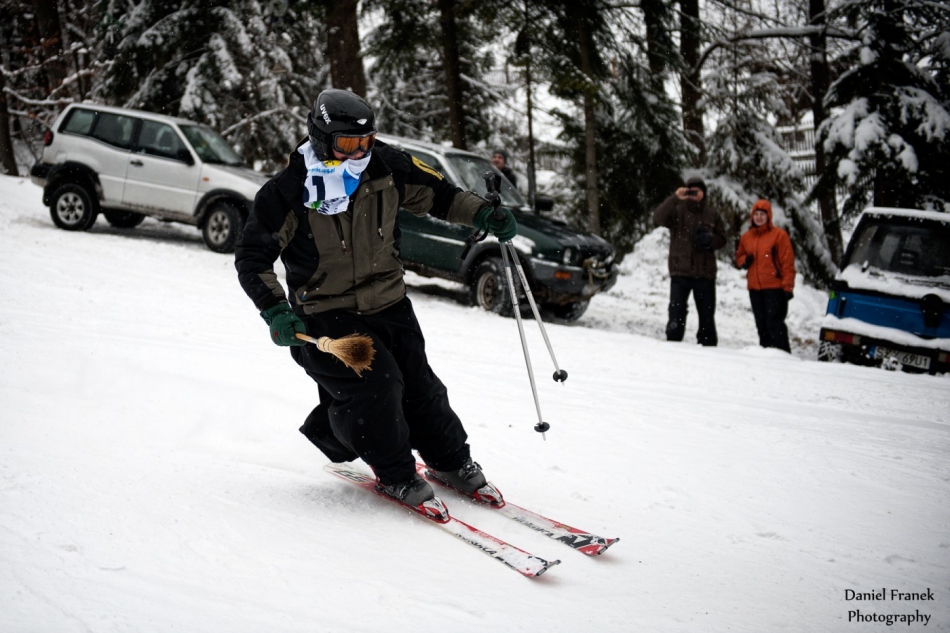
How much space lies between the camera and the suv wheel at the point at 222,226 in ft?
37.4

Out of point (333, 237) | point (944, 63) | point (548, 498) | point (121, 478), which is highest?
point (944, 63)

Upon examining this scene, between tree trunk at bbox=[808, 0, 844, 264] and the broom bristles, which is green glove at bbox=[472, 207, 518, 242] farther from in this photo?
tree trunk at bbox=[808, 0, 844, 264]

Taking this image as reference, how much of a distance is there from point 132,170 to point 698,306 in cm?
875

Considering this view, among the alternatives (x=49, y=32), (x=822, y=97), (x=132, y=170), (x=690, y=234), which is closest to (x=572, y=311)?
(x=690, y=234)

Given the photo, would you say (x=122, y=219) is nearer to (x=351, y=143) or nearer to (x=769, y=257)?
(x=769, y=257)

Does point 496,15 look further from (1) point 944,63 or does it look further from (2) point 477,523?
(2) point 477,523

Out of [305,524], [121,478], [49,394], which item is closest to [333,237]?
[305,524]

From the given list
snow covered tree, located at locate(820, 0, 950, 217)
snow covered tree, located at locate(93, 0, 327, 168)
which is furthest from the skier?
snow covered tree, located at locate(93, 0, 327, 168)

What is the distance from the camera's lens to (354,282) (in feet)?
12.0

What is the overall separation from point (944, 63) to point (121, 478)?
13576mm

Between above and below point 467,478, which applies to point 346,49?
above

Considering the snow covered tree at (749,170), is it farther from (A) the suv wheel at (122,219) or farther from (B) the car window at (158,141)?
(A) the suv wheel at (122,219)

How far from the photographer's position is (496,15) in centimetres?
1386

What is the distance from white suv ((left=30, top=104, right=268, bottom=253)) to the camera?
38.3 feet
